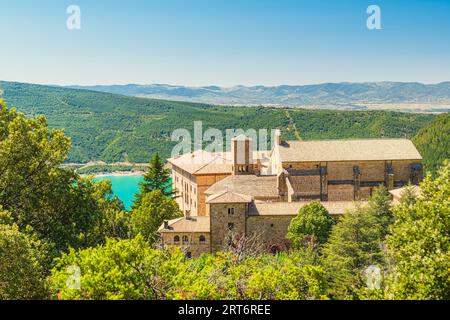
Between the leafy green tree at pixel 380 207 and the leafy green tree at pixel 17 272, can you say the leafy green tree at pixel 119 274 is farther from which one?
the leafy green tree at pixel 380 207

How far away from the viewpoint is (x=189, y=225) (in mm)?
38781

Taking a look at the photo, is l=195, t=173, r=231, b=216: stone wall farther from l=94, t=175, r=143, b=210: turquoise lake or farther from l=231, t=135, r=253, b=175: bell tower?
l=94, t=175, r=143, b=210: turquoise lake

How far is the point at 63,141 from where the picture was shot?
22109 millimetres

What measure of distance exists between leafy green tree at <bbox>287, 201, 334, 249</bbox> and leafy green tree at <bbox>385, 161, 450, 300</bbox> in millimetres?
20630

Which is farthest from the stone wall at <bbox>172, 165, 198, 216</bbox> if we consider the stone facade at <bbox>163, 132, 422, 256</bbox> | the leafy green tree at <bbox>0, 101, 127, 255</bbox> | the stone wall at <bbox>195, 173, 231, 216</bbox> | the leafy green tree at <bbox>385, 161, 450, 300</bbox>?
the leafy green tree at <bbox>385, 161, 450, 300</bbox>

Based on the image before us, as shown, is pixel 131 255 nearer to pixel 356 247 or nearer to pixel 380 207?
pixel 356 247

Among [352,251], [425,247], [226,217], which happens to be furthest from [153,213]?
[425,247]

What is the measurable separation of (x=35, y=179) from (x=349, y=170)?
104 feet

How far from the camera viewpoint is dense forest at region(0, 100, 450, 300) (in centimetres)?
1372

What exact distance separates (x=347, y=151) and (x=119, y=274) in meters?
37.2

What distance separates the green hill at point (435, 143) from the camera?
249ft

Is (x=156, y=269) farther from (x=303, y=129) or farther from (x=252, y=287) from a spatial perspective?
(x=303, y=129)
